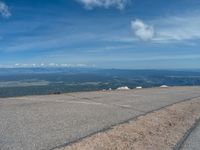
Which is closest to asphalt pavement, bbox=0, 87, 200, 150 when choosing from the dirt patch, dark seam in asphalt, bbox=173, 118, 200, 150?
the dirt patch

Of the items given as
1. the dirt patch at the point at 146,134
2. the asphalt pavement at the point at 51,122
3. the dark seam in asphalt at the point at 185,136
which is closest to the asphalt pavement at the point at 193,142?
the dark seam in asphalt at the point at 185,136

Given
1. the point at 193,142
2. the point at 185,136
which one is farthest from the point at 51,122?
the point at 193,142

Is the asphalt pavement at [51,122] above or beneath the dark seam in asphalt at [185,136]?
above

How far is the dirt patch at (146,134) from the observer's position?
10.6 meters

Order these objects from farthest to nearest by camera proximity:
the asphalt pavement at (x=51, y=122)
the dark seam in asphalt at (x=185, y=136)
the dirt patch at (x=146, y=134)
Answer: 1. the dark seam in asphalt at (x=185, y=136)
2. the dirt patch at (x=146, y=134)
3. the asphalt pavement at (x=51, y=122)

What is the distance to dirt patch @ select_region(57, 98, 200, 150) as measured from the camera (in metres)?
10.6

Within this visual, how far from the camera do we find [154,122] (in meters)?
15.5

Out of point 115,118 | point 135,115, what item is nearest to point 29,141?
point 115,118

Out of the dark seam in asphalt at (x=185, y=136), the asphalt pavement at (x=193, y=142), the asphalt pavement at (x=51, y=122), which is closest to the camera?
the asphalt pavement at (x=51, y=122)

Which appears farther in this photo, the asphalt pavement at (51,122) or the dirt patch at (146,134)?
the dirt patch at (146,134)

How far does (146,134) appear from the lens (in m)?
12.9

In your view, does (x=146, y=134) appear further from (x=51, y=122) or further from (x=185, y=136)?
(x=51, y=122)

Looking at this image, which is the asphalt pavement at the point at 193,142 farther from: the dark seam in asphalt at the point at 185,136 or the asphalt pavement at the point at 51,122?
the asphalt pavement at the point at 51,122

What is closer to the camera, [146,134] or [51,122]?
[146,134]
